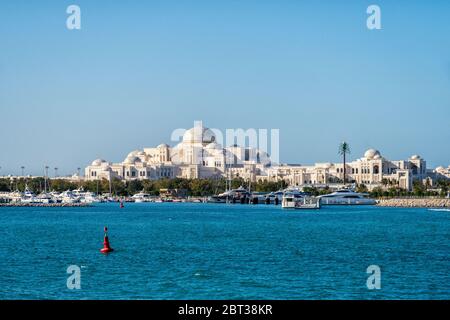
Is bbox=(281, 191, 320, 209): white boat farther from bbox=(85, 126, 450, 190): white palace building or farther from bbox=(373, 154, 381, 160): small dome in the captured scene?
bbox=(373, 154, 381, 160): small dome

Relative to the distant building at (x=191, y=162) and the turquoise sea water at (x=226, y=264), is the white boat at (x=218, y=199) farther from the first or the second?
the turquoise sea water at (x=226, y=264)

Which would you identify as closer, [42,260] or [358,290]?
[358,290]

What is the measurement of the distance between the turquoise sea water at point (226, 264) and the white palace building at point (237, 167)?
114 metres

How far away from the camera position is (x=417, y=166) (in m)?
180

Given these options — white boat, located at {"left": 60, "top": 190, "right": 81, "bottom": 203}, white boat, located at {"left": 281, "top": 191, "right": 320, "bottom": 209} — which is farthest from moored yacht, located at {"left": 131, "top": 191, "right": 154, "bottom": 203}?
white boat, located at {"left": 281, "top": 191, "right": 320, "bottom": 209}

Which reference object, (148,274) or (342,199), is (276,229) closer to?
(148,274)

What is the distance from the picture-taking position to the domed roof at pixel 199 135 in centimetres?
18850

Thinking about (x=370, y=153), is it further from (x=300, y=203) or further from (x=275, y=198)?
(x=300, y=203)

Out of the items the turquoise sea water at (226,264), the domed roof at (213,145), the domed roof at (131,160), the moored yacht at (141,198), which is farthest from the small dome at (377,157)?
the turquoise sea water at (226,264)

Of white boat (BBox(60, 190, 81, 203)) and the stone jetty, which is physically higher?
white boat (BBox(60, 190, 81, 203))

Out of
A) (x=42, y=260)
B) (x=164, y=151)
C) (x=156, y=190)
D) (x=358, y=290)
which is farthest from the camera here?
(x=164, y=151)

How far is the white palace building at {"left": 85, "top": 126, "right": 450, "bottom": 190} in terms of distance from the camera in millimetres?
170750

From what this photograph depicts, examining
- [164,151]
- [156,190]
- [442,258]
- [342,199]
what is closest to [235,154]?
[164,151]
